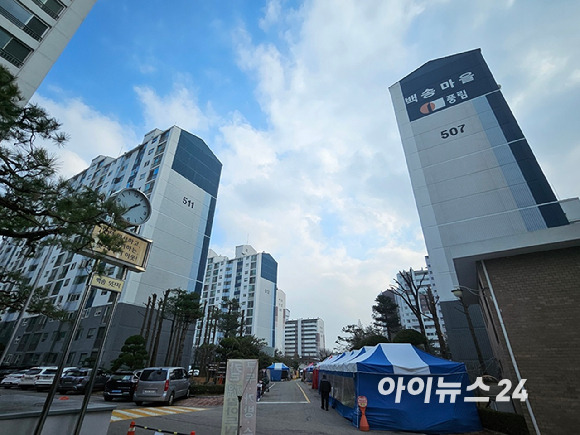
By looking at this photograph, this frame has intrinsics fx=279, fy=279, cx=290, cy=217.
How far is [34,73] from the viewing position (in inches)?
692

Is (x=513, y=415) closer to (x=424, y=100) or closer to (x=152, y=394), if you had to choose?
(x=152, y=394)

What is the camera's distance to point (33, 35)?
1792 cm

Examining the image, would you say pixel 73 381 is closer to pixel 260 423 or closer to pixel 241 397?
pixel 260 423

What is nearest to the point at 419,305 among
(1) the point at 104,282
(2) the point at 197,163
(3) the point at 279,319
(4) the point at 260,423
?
(4) the point at 260,423

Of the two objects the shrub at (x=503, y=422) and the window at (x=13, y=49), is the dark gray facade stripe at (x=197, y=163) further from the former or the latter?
the shrub at (x=503, y=422)

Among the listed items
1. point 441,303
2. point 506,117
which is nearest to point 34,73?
point 441,303

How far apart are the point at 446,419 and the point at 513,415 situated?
1775mm

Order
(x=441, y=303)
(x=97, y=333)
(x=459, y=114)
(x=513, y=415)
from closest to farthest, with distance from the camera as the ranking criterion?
1. (x=513, y=415)
2. (x=441, y=303)
3. (x=459, y=114)
4. (x=97, y=333)

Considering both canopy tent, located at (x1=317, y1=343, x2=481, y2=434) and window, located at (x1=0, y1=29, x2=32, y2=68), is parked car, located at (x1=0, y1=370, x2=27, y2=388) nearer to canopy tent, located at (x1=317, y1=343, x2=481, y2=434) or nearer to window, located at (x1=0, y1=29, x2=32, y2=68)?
window, located at (x1=0, y1=29, x2=32, y2=68)

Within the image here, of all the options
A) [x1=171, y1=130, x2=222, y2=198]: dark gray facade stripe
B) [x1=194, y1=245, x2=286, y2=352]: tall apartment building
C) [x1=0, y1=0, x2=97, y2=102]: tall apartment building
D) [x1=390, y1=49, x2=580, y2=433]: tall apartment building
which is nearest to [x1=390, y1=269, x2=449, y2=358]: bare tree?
[x1=390, y1=49, x2=580, y2=433]: tall apartment building

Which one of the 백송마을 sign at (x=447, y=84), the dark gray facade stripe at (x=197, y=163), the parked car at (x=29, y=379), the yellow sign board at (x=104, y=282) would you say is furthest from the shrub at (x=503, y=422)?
the dark gray facade stripe at (x=197, y=163)

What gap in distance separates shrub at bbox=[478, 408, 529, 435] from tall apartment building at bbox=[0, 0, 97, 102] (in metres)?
26.5

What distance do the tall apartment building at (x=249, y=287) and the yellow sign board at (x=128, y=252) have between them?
2646 inches

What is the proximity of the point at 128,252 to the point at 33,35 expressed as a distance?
2164 cm
